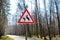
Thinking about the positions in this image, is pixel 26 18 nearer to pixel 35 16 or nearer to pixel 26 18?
pixel 26 18

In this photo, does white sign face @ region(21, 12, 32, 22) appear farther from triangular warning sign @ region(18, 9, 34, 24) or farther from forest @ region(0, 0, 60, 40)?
forest @ region(0, 0, 60, 40)

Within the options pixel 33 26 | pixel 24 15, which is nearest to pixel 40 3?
pixel 33 26

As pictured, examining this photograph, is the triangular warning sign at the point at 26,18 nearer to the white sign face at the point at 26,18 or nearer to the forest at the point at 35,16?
the white sign face at the point at 26,18

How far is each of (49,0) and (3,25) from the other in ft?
11.9

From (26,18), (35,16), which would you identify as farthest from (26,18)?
(35,16)

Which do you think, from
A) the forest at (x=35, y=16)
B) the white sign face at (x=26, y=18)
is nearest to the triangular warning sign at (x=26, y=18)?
the white sign face at (x=26, y=18)

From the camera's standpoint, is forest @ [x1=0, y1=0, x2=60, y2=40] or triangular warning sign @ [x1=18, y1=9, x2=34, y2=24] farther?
forest @ [x1=0, y1=0, x2=60, y2=40]

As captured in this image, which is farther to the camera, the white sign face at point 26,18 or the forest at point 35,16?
the forest at point 35,16

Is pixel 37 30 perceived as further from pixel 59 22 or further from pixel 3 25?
pixel 3 25

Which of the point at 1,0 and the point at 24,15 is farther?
the point at 1,0

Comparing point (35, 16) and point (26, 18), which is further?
point (35, 16)

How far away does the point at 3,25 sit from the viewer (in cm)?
1184

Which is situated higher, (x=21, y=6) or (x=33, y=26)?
(x=21, y=6)

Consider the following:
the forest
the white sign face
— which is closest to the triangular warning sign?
the white sign face
